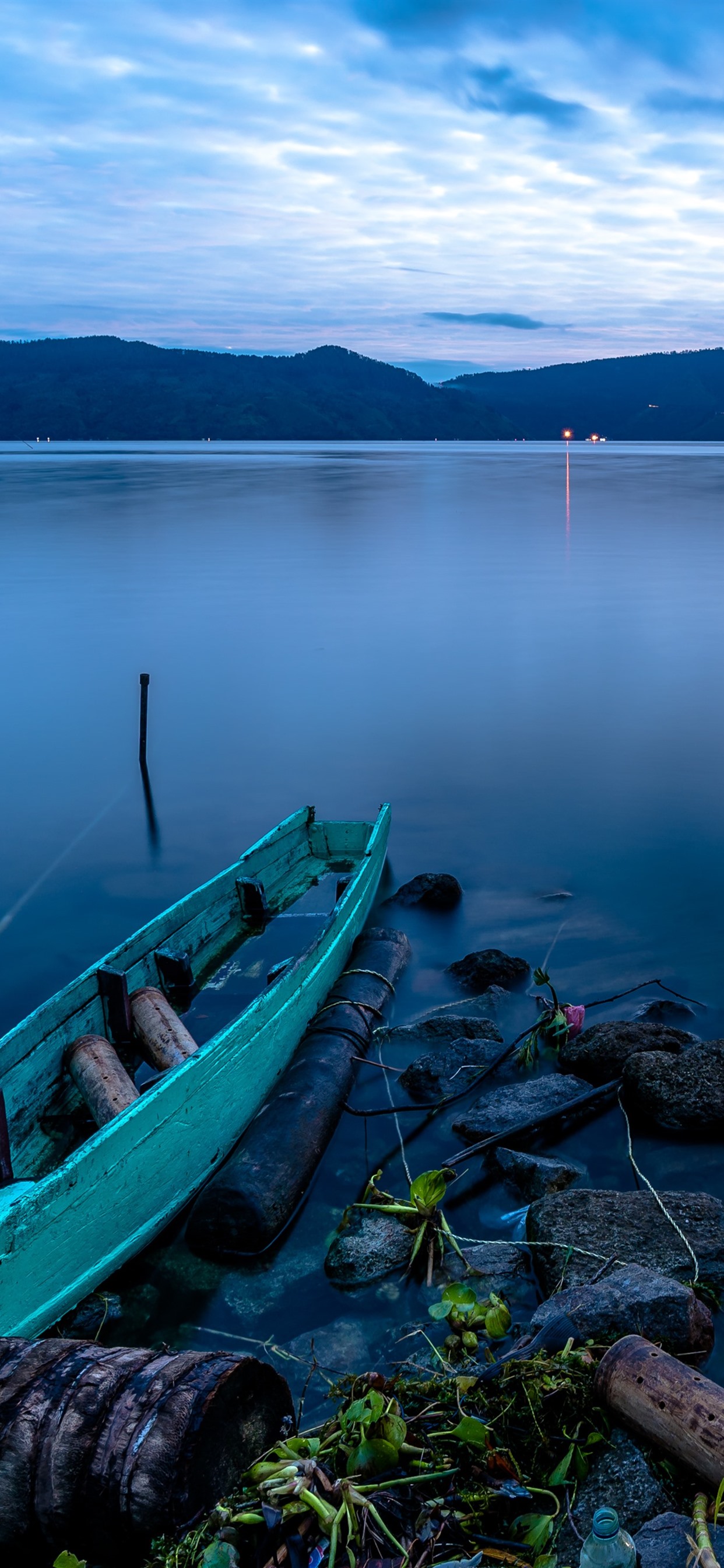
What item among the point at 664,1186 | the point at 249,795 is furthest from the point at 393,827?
the point at 664,1186

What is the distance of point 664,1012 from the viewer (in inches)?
379

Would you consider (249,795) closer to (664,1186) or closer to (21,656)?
(664,1186)

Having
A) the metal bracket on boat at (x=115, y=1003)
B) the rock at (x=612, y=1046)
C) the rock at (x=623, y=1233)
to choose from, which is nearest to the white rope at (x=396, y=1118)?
the rock at (x=623, y=1233)

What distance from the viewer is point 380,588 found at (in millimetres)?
38875

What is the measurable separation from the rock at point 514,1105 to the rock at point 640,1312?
7.70ft

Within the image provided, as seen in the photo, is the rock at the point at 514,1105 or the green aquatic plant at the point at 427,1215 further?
the rock at the point at 514,1105

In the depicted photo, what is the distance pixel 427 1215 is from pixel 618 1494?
98.0 inches

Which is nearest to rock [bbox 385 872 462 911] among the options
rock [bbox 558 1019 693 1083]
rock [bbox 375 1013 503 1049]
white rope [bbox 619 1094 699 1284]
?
rock [bbox 375 1013 503 1049]

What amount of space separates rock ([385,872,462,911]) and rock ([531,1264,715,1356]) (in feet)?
22.8

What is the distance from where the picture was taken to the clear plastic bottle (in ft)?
10.6

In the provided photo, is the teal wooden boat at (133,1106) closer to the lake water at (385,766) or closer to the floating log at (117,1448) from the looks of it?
the lake water at (385,766)

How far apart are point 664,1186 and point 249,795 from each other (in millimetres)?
10257

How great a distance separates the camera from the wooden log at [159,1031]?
771 centimetres

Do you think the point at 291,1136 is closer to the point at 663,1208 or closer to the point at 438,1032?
the point at 438,1032
